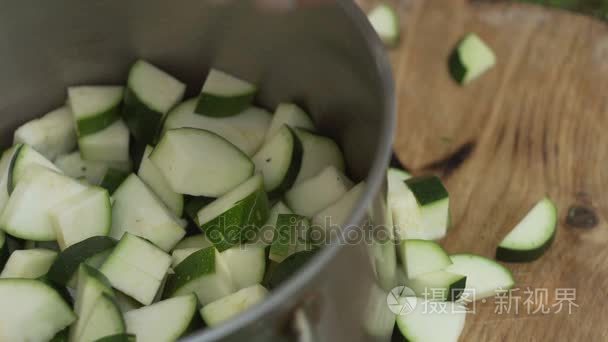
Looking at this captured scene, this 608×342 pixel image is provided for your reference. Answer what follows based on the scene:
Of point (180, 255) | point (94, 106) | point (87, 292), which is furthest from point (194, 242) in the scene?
point (94, 106)

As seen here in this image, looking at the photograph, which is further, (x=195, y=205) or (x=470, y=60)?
(x=470, y=60)

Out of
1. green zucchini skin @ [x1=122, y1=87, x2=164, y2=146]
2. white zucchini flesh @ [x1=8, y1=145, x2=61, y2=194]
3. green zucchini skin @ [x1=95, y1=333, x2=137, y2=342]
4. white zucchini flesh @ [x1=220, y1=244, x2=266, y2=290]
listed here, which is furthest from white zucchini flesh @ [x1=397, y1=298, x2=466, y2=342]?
white zucchini flesh @ [x1=8, y1=145, x2=61, y2=194]

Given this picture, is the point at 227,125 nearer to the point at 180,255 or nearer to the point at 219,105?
the point at 219,105

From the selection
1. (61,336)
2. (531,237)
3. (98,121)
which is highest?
(98,121)

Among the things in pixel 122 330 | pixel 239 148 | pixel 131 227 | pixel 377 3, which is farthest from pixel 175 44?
pixel 122 330

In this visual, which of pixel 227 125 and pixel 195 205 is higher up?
pixel 227 125

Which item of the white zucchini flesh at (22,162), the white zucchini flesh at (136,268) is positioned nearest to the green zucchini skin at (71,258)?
the white zucchini flesh at (136,268)
